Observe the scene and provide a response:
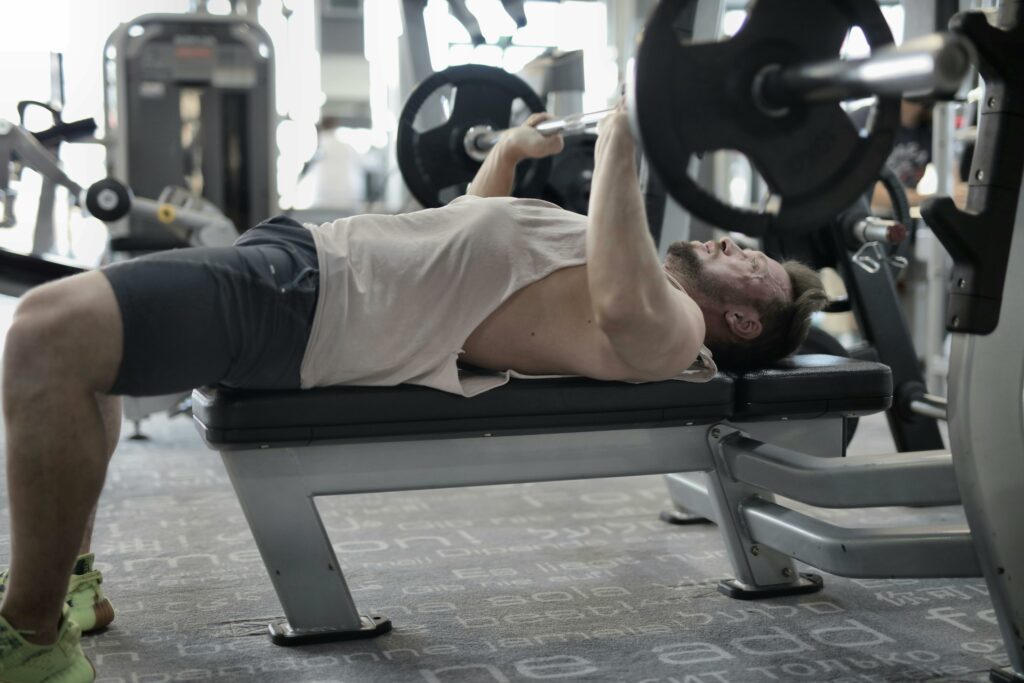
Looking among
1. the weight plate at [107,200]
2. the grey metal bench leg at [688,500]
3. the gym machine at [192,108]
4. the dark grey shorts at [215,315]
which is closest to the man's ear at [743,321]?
the grey metal bench leg at [688,500]

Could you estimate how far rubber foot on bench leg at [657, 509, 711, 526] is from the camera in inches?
100

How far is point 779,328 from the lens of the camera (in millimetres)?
1932

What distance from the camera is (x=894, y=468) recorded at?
5.44 feet

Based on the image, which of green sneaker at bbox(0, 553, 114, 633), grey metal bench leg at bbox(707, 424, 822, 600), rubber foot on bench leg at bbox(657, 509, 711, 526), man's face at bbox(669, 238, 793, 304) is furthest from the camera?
rubber foot on bench leg at bbox(657, 509, 711, 526)

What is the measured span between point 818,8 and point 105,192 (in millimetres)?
2741

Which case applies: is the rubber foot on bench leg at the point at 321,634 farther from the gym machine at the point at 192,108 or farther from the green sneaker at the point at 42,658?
the gym machine at the point at 192,108

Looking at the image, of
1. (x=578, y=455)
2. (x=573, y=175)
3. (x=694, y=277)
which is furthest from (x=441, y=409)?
(x=573, y=175)

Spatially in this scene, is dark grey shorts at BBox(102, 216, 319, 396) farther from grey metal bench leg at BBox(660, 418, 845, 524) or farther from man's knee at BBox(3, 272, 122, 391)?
grey metal bench leg at BBox(660, 418, 845, 524)

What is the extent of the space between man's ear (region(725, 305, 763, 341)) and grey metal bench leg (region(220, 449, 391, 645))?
77 centimetres

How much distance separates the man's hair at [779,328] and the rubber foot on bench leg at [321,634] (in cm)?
75

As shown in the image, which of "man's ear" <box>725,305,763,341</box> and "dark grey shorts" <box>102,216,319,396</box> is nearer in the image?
"dark grey shorts" <box>102,216,319,396</box>

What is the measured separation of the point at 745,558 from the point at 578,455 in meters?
0.42

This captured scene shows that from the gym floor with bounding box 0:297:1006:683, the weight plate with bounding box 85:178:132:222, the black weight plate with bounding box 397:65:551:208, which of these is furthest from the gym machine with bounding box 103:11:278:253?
the gym floor with bounding box 0:297:1006:683

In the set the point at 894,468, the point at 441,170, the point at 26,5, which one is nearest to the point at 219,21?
the point at 441,170
